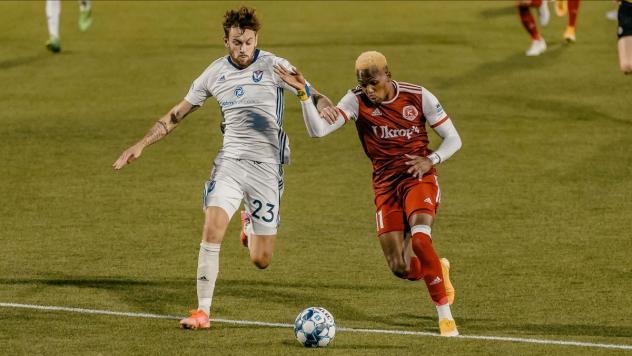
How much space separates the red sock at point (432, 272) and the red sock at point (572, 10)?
686 inches

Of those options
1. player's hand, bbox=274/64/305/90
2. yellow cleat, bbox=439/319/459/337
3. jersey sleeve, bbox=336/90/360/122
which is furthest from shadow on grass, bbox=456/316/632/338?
player's hand, bbox=274/64/305/90

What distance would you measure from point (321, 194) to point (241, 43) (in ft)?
20.5

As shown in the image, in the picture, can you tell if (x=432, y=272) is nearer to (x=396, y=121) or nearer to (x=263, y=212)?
(x=396, y=121)

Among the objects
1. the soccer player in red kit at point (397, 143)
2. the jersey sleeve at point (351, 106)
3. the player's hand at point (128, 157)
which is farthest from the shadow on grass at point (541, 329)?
the player's hand at point (128, 157)

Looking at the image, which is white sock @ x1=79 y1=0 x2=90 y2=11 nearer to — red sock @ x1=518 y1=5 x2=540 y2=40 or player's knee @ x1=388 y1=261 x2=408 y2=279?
red sock @ x1=518 y1=5 x2=540 y2=40

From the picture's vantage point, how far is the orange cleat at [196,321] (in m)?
11.2

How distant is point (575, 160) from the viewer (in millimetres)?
19422

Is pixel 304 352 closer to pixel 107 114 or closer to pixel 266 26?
pixel 107 114

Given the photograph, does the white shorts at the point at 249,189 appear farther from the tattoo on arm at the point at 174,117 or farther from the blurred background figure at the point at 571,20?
the blurred background figure at the point at 571,20

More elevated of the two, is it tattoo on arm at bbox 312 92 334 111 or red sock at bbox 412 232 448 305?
tattoo on arm at bbox 312 92 334 111

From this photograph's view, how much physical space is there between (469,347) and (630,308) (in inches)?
82.9

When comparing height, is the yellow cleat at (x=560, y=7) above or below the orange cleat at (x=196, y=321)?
above

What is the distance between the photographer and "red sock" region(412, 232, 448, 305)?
36.6 ft

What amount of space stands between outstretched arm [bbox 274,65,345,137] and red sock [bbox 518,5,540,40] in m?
15.0
